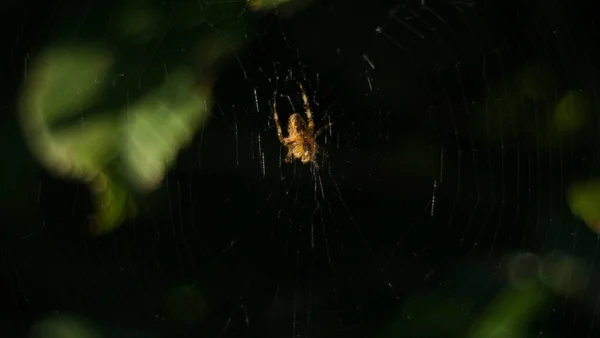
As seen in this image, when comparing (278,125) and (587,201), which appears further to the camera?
(278,125)

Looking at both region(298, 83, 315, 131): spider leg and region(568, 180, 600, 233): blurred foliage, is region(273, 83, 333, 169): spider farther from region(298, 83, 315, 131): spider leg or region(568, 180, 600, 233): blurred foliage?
region(568, 180, 600, 233): blurred foliage

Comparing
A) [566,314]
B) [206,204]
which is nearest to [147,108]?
[206,204]

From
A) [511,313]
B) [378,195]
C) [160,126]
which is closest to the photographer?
[160,126]

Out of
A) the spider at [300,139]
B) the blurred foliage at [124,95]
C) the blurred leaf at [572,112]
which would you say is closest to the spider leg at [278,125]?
the spider at [300,139]

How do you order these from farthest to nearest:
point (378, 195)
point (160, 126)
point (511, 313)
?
point (378, 195) → point (511, 313) → point (160, 126)

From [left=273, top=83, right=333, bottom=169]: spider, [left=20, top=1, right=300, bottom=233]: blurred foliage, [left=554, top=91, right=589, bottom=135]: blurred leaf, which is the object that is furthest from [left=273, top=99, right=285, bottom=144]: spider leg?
[left=554, top=91, right=589, bottom=135]: blurred leaf

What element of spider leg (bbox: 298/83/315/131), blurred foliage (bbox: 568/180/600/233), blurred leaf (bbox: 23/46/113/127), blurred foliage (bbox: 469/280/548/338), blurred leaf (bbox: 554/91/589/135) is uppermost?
blurred leaf (bbox: 23/46/113/127)

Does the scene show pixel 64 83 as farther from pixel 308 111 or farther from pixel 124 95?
pixel 308 111

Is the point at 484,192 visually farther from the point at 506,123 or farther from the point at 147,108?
the point at 147,108

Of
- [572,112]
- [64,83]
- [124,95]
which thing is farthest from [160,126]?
[572,112]
